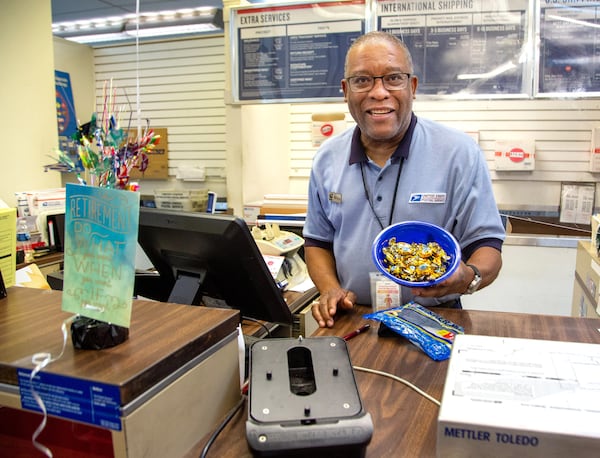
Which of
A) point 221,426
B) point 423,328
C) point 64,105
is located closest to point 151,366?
point 221,426

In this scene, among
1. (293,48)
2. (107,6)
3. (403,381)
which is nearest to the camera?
(403,381)

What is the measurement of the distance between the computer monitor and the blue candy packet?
300mm

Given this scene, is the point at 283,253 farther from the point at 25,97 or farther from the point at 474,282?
the point at 25,97

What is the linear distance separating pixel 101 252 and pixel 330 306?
921 millimetres

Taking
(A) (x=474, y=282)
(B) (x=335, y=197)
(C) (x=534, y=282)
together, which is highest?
(B) (x=335, y=197)

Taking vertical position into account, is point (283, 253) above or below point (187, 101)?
below

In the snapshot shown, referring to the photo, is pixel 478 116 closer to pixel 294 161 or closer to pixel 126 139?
pixel 294 161

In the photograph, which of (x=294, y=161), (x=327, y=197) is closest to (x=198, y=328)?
(x=327, y=197)

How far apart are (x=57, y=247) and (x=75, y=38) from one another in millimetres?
4817

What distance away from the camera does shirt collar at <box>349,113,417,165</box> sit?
1998 mm

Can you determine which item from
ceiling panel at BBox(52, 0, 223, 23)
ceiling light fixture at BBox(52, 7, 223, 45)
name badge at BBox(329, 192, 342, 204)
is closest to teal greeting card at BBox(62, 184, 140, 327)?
name badge at BBox(329, 192, 342, 204)

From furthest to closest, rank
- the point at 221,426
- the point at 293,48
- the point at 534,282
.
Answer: the point at 534,282, the point at 293,48, the point at 221,426

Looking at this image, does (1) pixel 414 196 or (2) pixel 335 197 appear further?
(2) pixel 335 197

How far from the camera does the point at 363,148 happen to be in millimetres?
2109
